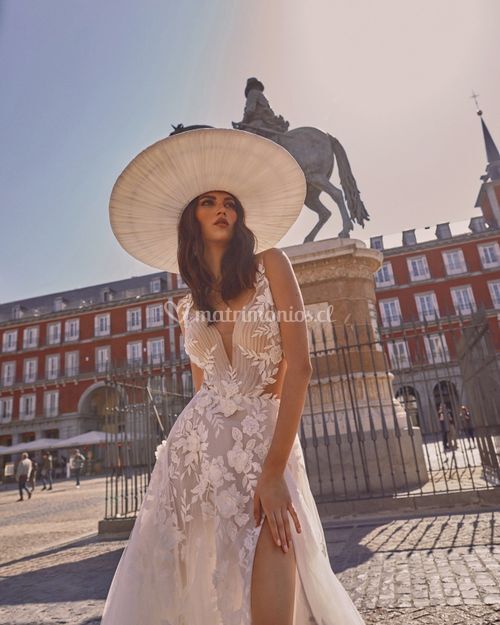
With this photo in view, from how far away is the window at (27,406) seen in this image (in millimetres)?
35781

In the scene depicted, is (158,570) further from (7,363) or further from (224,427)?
(7,363)

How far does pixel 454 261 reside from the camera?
3275cm

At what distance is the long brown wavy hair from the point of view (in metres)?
1.47

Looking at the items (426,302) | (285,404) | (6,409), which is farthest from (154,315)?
(285,404)

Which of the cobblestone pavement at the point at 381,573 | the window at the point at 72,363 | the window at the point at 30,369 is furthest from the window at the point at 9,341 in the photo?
the cobblestone pavement at the point at 381,573

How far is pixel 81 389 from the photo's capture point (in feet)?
116

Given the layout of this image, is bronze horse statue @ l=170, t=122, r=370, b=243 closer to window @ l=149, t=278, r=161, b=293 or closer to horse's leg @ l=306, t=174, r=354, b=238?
horse's leg @ l=306, t=174, r=354, b=238

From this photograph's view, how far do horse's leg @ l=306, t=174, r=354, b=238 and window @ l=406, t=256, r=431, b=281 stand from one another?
2853cm

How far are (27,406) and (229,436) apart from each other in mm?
40269

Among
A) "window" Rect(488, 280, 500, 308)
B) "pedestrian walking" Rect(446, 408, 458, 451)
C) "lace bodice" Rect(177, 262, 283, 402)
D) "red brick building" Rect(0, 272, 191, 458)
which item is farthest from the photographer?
"red brick building" Rect(0, 272, 191, 458)

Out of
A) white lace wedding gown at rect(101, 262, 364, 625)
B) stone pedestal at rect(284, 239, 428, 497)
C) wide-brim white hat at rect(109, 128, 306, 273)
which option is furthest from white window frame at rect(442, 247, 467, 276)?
white lace wedding gown at rect(101, 262, 364, 625)

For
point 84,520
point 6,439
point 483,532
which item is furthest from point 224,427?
point 6,439

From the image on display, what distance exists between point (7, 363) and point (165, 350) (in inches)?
585

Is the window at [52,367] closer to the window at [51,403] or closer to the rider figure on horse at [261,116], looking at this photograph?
the window at [51,403]
